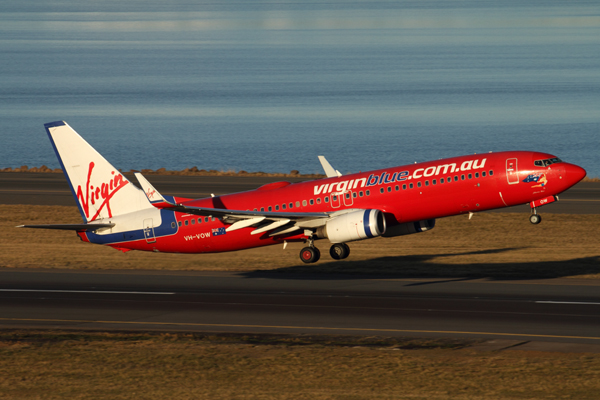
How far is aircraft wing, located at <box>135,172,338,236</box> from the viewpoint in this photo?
155ft

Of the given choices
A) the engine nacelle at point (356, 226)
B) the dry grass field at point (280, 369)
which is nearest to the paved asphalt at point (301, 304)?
the dry grass field at point (280, 369)

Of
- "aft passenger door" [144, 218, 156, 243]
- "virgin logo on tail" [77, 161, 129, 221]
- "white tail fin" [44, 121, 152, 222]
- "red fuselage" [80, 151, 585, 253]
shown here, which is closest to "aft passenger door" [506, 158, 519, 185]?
"red fuselage" [80, 151, 585, 253]

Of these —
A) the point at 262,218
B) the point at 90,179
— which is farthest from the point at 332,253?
the point at 90,179

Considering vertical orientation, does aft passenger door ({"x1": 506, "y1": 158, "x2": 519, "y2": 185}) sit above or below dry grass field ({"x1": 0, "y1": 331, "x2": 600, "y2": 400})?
above

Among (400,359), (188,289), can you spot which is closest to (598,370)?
(400,359)

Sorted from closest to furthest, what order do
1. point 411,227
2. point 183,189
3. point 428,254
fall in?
point 411,227 < point 428,254 < point 183,189

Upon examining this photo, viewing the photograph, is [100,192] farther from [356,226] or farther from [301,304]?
[301,304]

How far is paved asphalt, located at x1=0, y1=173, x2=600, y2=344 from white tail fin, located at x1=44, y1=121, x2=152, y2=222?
14.4 feet

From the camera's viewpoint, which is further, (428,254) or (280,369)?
(428,254)

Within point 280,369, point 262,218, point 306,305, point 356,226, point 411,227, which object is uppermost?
point 262,218

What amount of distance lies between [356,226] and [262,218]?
6059 millimetres

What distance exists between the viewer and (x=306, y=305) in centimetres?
4191

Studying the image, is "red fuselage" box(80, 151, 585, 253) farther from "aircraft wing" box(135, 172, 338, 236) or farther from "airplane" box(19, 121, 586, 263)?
"aircraft wing" box(135, 172, 338, 236)

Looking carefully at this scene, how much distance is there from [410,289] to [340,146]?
426 feet
